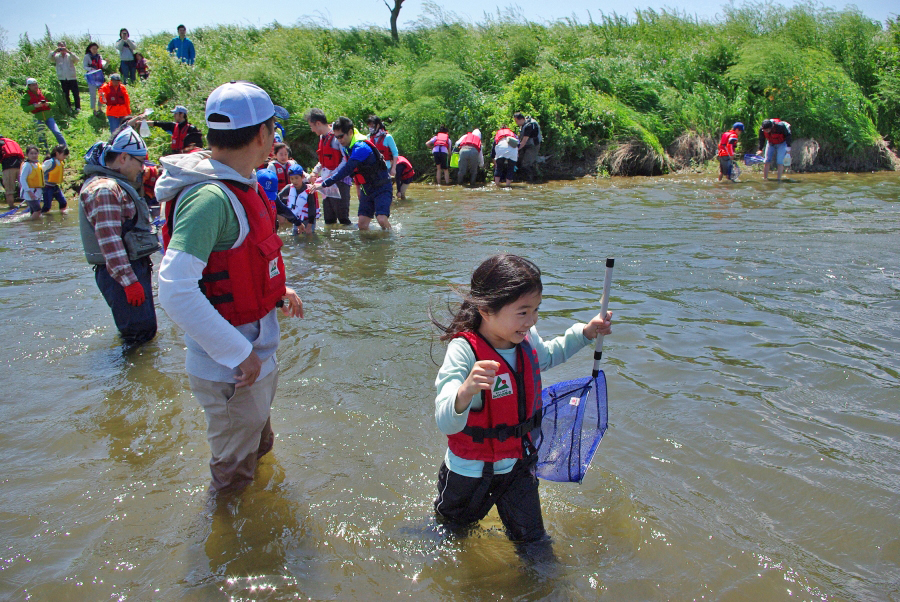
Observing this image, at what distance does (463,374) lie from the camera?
2.52m

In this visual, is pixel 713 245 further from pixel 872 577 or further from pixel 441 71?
pixel 441 71

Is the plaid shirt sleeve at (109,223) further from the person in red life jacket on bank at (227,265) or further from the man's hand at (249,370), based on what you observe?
the man's hand at (249,370)

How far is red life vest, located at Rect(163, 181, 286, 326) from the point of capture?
102 inches

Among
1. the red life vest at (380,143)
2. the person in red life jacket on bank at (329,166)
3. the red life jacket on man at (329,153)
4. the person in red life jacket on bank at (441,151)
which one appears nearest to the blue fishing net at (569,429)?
the person in red life jacket on bank at (329,166)

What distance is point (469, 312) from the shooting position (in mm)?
2707

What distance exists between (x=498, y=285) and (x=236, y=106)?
1.32 metres

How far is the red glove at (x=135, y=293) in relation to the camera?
4.57 m

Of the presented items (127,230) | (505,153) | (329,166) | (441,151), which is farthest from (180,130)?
(505,153)

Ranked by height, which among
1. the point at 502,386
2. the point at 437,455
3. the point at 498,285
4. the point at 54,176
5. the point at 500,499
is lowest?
the point at 437,455

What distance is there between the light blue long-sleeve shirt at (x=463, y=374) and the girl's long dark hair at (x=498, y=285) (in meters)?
0.16

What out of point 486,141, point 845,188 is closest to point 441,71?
point 486,141

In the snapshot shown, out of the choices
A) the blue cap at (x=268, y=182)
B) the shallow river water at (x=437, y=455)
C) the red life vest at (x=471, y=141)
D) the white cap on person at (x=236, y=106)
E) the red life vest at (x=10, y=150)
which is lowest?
the shallow river water at (x=437, y=455)

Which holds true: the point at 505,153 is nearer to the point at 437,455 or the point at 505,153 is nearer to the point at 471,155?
the point at 471,155

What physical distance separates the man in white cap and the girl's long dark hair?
10.0ft
